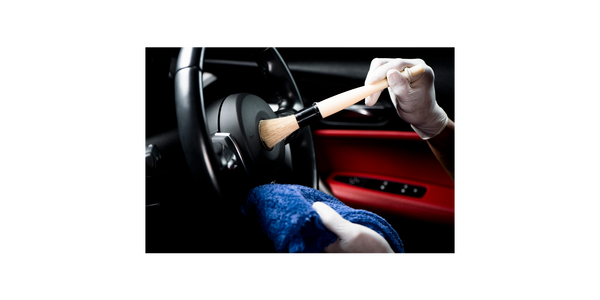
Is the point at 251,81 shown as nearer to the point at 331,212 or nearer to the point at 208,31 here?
the point at 208,31

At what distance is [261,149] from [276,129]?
5 centimetres

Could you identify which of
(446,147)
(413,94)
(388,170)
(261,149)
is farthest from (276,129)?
(388,170)

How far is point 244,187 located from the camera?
59 centimetres

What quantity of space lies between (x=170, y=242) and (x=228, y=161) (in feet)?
0.77

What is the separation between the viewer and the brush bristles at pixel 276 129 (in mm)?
635

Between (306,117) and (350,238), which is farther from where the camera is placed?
(306,117)

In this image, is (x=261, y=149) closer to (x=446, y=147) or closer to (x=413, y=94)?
(x=413, y=94)

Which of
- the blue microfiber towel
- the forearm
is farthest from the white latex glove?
the forearm

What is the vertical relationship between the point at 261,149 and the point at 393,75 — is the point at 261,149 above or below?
below

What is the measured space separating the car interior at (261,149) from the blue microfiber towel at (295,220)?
51 mm

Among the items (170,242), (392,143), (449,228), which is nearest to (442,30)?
(392,143)

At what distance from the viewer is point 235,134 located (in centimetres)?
61

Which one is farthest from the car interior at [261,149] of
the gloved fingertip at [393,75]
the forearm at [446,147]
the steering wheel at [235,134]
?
the gloved fingertip at [393,75]

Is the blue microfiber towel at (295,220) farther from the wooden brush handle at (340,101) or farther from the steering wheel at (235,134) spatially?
the wooden brush handle at (340,101)
